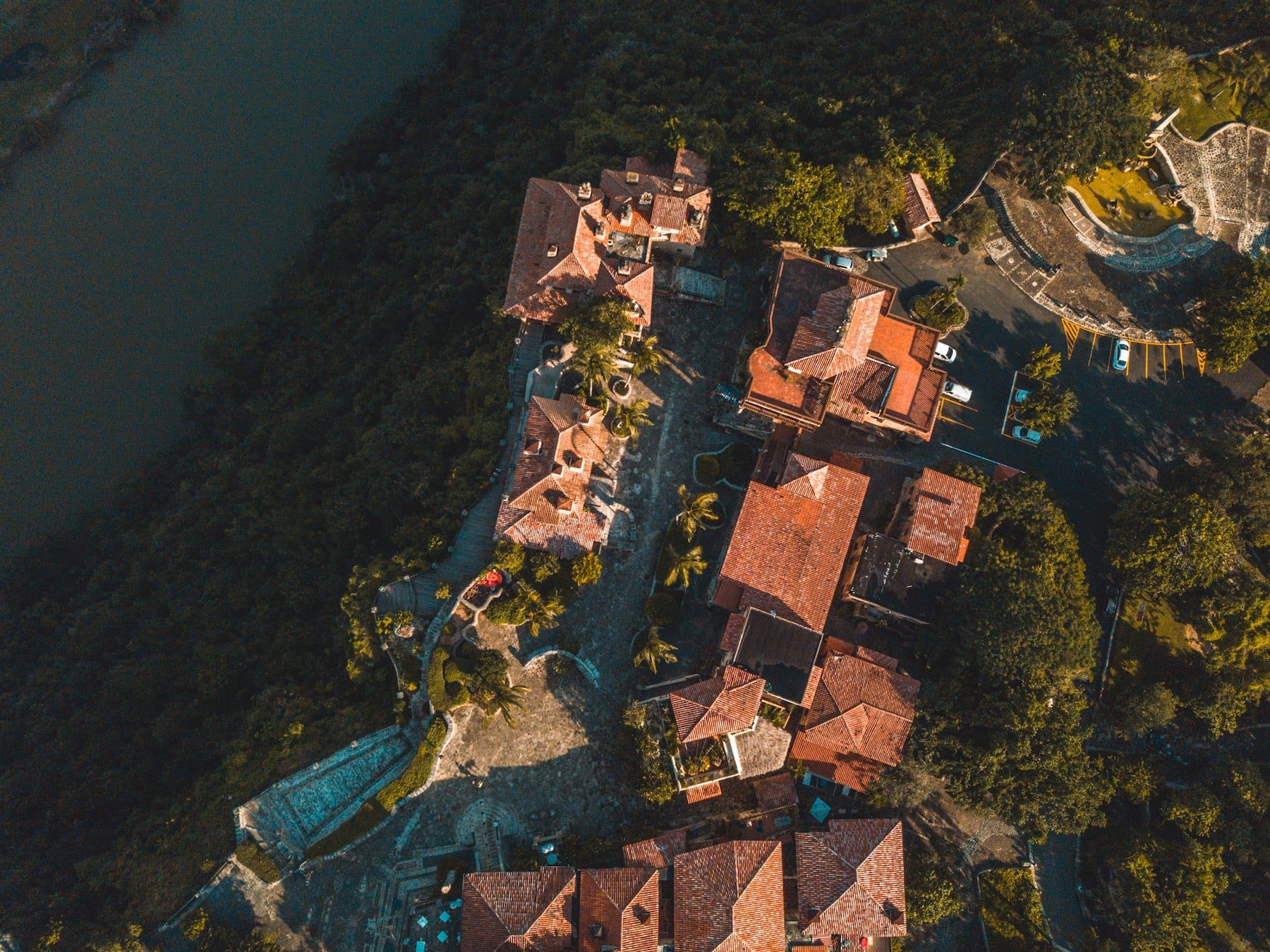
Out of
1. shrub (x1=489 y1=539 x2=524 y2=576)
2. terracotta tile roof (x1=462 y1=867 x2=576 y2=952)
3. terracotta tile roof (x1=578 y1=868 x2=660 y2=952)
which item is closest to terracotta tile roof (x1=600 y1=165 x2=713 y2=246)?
shrub (x1=489 y1=539 x2=524 y2=576)

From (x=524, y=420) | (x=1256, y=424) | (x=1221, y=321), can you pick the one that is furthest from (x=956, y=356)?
(x=524, y=420)

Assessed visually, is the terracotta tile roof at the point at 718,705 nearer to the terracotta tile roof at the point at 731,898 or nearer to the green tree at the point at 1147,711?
the terracotta tile roof at the point at 731,898

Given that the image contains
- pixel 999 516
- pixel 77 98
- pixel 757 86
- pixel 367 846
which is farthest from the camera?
pixel 77 98

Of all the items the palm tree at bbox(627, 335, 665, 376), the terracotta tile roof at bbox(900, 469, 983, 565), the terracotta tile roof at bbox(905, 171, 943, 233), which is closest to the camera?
the terracotta tile roof at bbox(900, 469, 983, 565)

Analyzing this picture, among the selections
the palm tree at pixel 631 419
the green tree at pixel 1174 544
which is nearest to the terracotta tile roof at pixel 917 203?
the palm tree at pixel 631 419

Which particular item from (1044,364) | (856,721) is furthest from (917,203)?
(856,721)

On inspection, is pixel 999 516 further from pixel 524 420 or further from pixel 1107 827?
pixel 524 420

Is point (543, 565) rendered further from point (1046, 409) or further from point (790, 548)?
point (1046, 409)

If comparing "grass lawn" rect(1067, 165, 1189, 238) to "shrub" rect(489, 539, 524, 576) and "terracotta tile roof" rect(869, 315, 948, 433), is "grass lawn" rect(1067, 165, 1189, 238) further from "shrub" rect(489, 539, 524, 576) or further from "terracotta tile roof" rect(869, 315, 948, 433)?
"shrub" rect(489, 539, 524, 576)
